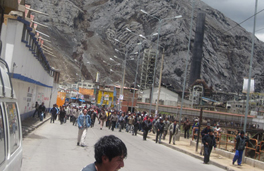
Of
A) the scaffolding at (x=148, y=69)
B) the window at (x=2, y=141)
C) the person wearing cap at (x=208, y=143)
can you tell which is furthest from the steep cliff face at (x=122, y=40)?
the window at (x=2, y=141)

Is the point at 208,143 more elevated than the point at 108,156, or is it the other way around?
the point at 108,156

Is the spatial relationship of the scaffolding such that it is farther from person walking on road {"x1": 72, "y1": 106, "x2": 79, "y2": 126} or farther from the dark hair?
the dark hair

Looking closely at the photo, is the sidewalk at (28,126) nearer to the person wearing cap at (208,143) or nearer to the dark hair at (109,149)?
the person wearing cap at (208,143)

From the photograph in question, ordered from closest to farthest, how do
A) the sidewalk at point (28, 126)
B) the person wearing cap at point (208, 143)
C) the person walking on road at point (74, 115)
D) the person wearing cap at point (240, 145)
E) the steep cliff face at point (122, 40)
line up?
the person wearing cap at point (240, 145) → the person wearing cap at point (208, 143) → the sidewalk at point (28, 126) → the person walking on road at point (74, 115) → the steep cliff face at point (122, 40)

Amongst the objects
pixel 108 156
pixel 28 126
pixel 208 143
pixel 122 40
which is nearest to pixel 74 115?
pixel 28 126

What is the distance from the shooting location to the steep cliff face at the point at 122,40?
12519 cm

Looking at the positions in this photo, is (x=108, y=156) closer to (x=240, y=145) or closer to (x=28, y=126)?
(x=240, y=145)

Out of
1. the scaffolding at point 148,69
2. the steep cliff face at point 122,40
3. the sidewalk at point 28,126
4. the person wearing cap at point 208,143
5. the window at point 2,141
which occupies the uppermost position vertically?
the steep cliff face at point 122,40

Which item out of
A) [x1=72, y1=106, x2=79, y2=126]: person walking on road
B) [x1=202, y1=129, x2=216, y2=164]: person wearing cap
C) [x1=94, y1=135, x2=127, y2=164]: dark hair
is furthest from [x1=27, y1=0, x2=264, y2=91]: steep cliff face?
[x1=94, y1=135, x2=127, y2=164]: dark hair

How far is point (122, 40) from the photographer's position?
140 metres

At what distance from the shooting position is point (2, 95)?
3955 mm

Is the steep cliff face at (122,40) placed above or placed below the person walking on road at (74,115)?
above

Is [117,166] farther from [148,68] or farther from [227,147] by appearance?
[148,68]

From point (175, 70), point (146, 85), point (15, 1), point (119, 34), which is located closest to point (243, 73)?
point (175, 70)
